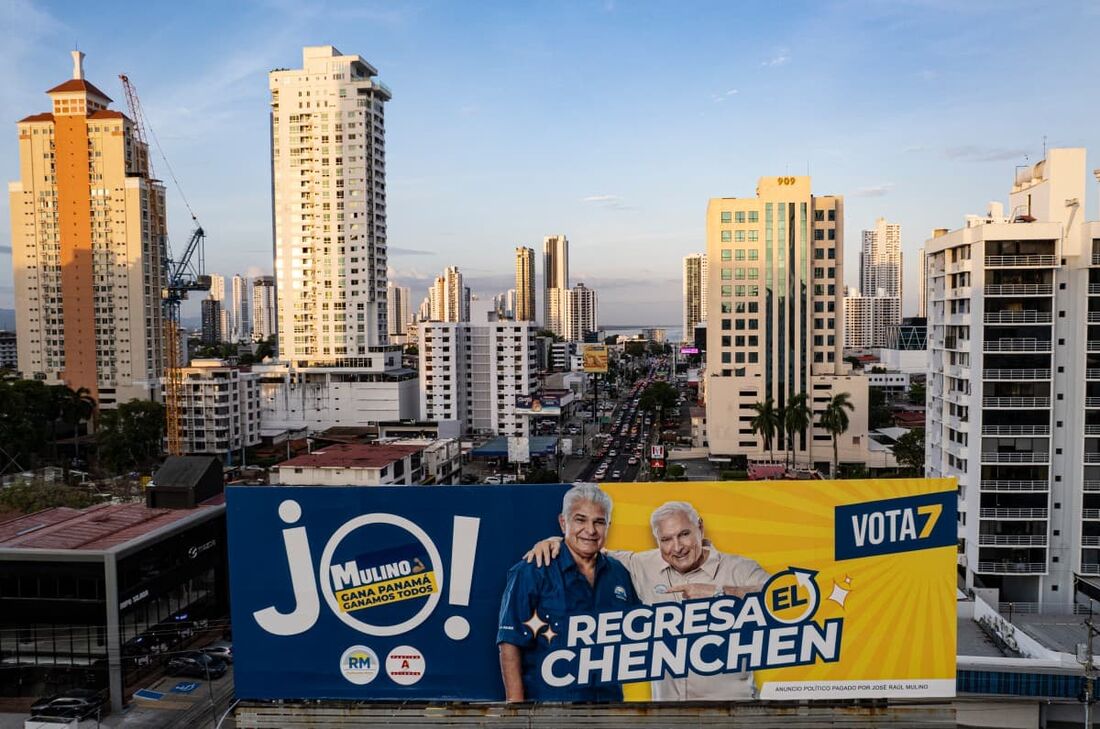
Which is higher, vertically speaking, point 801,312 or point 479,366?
point 801,312

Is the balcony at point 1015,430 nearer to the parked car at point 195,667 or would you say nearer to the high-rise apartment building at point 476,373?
the parked car at point 195,667

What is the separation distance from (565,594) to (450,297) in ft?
575

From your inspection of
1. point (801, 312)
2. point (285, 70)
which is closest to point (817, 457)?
point (801, 312)

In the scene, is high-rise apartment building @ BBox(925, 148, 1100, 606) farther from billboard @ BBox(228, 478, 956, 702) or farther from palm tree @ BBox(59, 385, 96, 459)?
palm tree @ BBox(59, 385, 96, 459)

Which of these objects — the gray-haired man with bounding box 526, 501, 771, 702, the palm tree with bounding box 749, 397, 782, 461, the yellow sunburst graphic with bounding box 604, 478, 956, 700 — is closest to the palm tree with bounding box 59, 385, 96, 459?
the palm tree with bounding box 749, 397, 782, 461

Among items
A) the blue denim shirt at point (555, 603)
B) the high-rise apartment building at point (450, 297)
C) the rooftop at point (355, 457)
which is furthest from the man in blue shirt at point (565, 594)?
the high-rise apartment building at point (450, 297)

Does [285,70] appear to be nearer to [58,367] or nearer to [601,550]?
[58,367]

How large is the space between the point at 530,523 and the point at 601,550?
4.48ft

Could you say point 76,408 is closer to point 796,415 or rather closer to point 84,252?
point 84,252

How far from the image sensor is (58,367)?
6575 cm

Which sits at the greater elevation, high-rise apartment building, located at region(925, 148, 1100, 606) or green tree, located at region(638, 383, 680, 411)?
high-rise apartment building, located at region(925, 148, 1100, 606)

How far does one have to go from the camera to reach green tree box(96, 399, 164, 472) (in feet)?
166

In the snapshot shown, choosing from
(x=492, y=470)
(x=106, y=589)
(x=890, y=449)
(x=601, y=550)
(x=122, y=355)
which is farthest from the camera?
(x=122, y=355)

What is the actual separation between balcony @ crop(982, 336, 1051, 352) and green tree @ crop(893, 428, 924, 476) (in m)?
22.5
